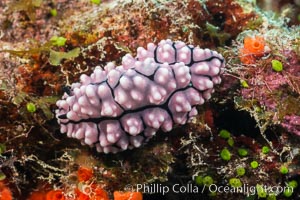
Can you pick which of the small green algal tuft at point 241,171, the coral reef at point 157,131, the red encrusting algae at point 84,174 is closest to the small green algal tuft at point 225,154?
the coral reef at point 157,131

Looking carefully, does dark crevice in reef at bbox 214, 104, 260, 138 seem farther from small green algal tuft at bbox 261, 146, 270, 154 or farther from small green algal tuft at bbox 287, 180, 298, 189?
small green algal tuft at bbox 287, 180, 298, 189

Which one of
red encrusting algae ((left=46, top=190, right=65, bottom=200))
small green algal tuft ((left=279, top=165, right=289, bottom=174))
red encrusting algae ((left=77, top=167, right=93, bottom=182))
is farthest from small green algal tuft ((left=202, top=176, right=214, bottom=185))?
red encrusting algae ((left=46, top=190, right=65, bottom=200))

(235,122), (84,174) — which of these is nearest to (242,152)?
(235,122)

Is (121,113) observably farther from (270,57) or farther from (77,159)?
(270,57)

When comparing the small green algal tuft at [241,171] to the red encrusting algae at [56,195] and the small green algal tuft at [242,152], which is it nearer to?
the small green algal tuft at [242,152]

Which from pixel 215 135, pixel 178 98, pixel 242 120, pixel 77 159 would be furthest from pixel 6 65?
pixel 242 120

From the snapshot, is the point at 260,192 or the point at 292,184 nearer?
the point at 260,192

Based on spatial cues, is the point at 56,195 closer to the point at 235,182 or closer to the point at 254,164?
the point at 235,182

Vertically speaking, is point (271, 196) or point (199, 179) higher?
point (199, 179)
